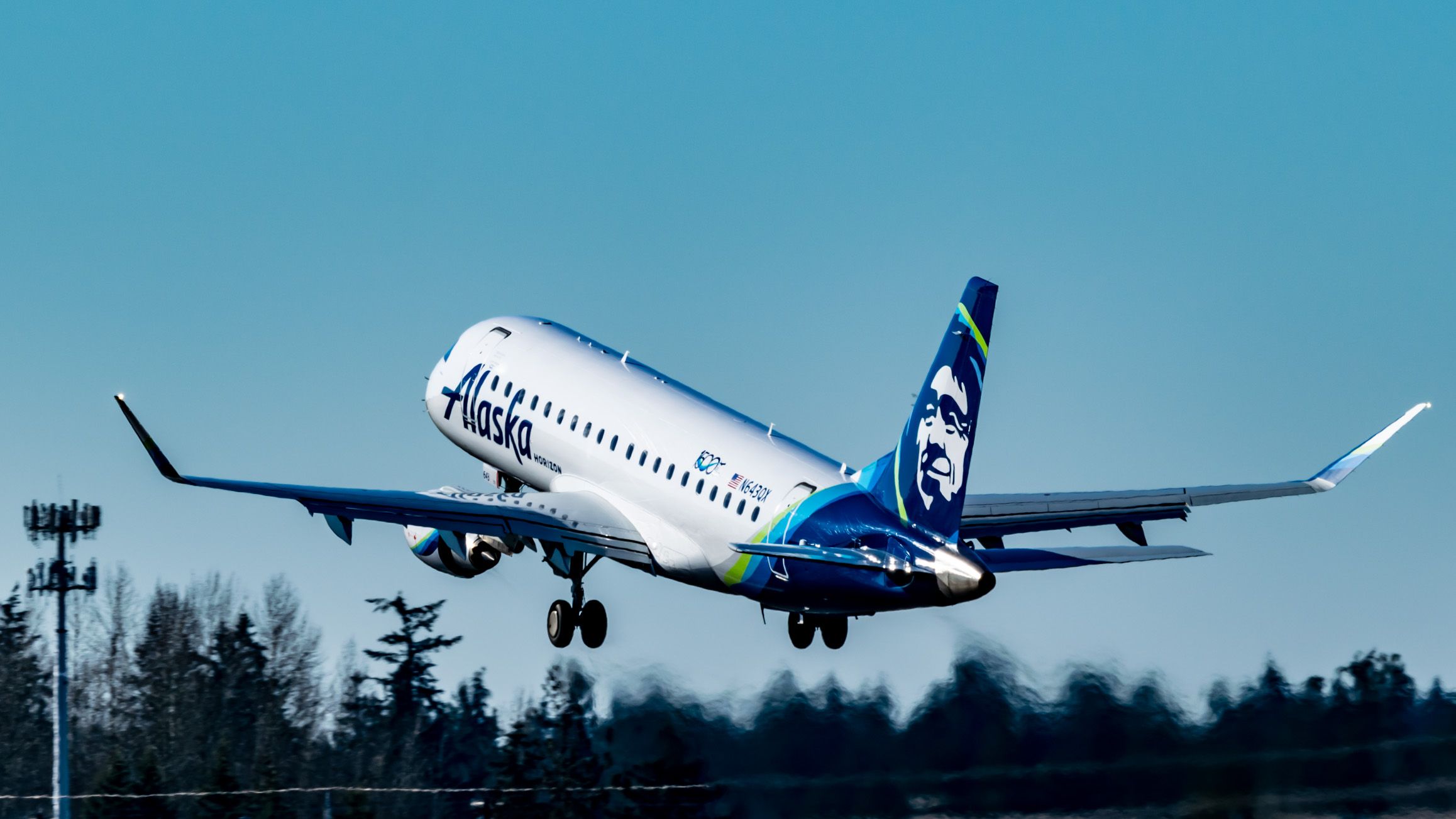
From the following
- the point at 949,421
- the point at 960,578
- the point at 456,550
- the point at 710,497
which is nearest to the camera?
the point at 960,578

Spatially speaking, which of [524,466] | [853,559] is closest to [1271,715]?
[853,559]

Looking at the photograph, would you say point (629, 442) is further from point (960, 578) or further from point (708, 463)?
point (960, 578)

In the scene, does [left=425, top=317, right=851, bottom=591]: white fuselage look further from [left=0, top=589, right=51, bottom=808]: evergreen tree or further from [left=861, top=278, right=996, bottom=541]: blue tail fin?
[left=0, top=589, right=51, bottom=808]: evergreen tree

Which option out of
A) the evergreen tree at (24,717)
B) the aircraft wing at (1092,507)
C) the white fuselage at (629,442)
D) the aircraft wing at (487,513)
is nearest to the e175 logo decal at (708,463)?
the white fuselage at (629,442)

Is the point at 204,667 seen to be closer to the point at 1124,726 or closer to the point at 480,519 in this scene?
the point at 480,519

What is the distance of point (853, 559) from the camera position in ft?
133

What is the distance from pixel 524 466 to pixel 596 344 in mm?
3845

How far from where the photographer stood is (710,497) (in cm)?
4572

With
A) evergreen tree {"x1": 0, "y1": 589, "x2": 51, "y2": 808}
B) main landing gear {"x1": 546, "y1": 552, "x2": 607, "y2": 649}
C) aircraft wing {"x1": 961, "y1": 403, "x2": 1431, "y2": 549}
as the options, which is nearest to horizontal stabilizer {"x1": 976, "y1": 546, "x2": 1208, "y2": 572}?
aircraft wing {"x1": 961, "y1": 403, "x2": 1431, "y2": 549}

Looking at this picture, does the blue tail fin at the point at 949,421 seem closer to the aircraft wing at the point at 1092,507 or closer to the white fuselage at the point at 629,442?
the white fuselage at the point at 629,442

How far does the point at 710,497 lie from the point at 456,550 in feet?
Answer: 28.7

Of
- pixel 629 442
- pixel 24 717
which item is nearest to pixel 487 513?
pixel 629 442

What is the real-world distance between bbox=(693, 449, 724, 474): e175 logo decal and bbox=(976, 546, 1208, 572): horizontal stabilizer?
729 cm

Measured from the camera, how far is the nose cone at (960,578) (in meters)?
39.1
